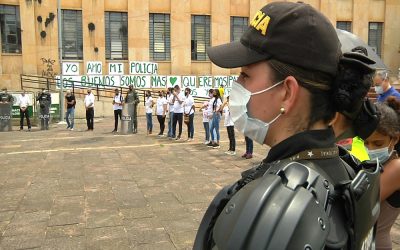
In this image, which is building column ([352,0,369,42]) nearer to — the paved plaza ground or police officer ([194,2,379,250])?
the paved plaza ground

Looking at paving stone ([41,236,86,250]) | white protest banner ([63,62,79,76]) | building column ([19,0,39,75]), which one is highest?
building column ([19,0,39,75])

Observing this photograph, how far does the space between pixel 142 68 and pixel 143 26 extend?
265cm

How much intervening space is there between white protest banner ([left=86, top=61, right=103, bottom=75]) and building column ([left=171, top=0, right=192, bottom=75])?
457 cm

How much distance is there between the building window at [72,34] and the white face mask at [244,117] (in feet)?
81.9

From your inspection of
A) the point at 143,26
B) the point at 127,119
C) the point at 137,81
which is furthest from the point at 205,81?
the point at 127,119

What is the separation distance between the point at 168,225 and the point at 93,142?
26.8 ft

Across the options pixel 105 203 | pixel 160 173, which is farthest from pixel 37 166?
pixel 105 203

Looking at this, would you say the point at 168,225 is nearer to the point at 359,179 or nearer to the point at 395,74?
the point at 359,179

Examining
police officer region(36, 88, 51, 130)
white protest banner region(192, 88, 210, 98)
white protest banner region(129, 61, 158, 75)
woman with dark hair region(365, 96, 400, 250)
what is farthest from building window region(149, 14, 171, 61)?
woman with dark hair region(365, 96, 400, 250)

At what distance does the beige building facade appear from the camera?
23.8 m

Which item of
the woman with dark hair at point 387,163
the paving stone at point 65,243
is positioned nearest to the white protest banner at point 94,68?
the paving stone at point 65,243

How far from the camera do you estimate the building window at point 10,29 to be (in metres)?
23.5

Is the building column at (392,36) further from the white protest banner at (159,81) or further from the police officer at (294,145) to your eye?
the police officer at (294,145)

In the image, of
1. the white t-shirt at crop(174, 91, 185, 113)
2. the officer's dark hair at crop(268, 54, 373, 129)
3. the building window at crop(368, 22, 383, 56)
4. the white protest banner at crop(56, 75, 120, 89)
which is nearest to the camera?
the officer's dark hair at crop(268, 54, 373, 129)
